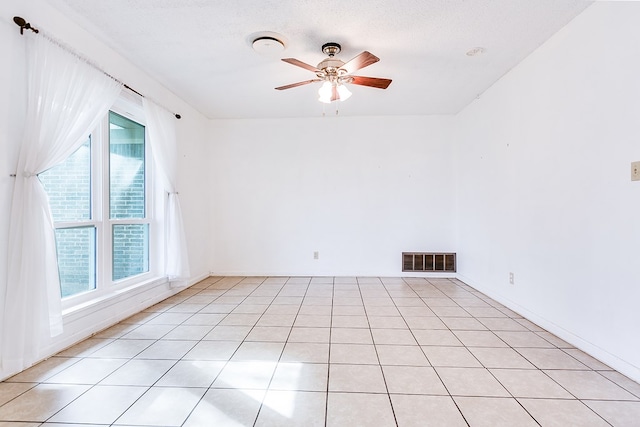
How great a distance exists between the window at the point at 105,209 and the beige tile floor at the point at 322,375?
512mm

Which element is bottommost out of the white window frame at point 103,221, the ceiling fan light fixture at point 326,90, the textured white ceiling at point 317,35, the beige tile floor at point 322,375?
the beige tile floor at point 322,375

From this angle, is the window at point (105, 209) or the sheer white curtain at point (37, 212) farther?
the window at point (105, 209)

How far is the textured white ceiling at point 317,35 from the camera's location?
2.22 metres

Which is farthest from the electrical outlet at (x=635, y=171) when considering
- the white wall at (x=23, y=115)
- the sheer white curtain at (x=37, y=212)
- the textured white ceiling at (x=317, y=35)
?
the white wall at (x=23, y=115)

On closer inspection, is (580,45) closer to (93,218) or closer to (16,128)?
(16,128)

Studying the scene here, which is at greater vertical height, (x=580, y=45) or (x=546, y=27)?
(x=546, y=27)

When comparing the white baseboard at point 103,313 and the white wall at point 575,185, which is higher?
the white wall at point 575,185

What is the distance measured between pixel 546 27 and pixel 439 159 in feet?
7.91

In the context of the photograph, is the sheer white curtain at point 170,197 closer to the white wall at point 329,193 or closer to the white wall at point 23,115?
the white wall at point 23,115

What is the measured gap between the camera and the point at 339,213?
15.9 ft

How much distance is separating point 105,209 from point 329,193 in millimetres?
2996

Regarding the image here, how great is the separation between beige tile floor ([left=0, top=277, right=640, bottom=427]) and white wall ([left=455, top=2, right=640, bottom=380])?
0.28 m

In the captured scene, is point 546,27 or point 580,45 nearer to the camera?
point 580,45

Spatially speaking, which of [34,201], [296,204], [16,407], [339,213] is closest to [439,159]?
[339,213]
